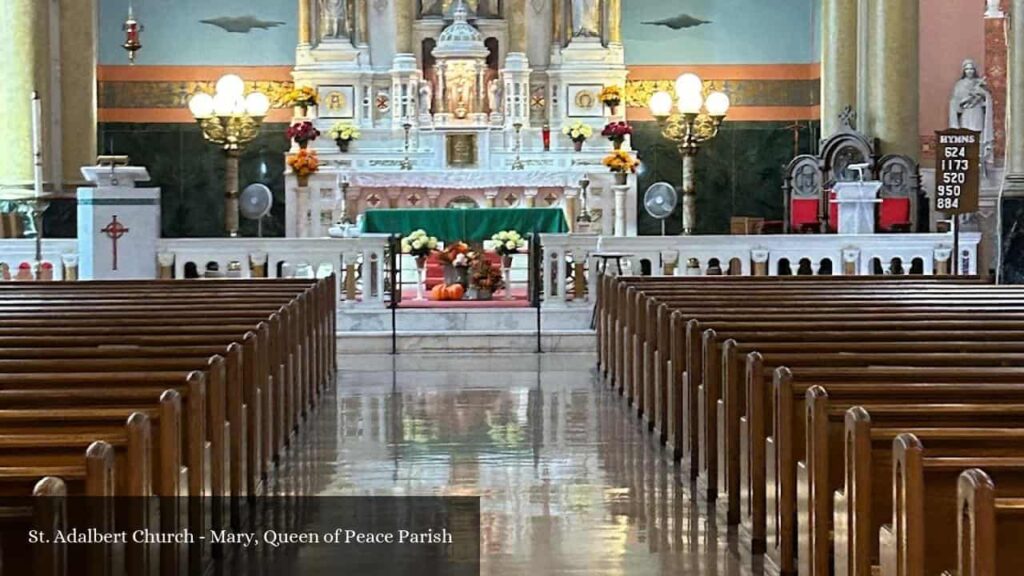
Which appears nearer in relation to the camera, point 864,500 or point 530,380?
point 864,500

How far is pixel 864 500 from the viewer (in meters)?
4.55

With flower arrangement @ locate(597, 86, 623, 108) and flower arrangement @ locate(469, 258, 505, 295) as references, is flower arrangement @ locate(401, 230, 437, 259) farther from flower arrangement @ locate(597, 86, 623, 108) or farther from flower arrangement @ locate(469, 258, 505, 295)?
flower arrangement @ locate(597, 86, 623, 108)

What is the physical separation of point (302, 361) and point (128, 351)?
3.00 meters

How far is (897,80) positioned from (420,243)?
6188mm

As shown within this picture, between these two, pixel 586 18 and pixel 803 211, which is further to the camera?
pixel 586 18

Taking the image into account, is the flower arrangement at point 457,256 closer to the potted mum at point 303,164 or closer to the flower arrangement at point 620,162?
the flower arrangement at point 620,162

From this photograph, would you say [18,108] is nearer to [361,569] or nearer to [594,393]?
[594,393]

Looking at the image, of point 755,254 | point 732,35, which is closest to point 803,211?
point 732,35

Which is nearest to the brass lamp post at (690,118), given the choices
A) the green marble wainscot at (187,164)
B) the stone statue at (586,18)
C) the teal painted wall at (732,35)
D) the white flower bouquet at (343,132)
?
the stone statue at (586,18)

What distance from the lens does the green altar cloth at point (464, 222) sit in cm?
1602

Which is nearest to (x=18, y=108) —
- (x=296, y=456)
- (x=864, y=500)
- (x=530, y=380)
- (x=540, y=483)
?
(x=530, y=380)

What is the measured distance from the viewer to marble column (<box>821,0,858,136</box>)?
19.8m

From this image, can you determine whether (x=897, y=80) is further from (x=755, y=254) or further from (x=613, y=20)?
(x=755, y=254)

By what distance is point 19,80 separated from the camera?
17.0m
